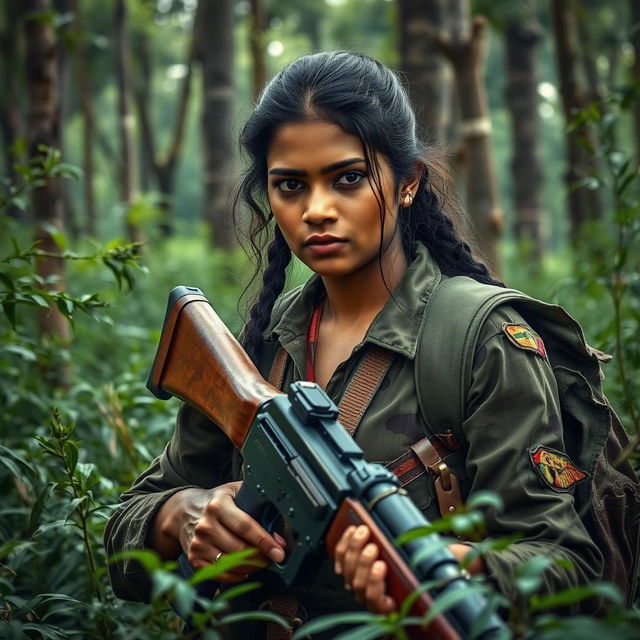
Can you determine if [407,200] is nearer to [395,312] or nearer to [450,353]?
[395,312]

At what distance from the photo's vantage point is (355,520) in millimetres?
1949

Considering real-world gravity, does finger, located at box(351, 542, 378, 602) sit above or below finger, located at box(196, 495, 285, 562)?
above

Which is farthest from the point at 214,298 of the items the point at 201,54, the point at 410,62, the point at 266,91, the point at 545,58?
the point at 545,58

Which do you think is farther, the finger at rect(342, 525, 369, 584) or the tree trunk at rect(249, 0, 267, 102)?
the tree trunk at rect(249, 0, 267, 102)

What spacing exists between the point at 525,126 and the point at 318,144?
10300mm

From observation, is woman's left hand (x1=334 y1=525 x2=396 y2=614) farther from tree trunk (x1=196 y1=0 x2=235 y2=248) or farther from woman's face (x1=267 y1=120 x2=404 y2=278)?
tree trunk (x1=196 y1=0 x2=235 y2=248)

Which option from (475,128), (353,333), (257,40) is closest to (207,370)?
(353,333)

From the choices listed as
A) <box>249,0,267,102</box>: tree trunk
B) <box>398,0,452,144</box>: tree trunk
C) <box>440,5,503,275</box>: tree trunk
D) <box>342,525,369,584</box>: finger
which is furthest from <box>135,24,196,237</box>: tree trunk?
<box>342,525,369,584</box>: finger

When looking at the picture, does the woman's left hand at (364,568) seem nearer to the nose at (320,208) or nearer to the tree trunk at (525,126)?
the nose at (320,208)

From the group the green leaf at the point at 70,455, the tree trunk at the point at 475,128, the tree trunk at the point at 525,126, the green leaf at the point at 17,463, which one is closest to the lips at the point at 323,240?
the green leaf at the point at 70,455

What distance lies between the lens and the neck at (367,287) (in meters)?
2.70

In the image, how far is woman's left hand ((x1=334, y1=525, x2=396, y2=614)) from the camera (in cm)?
182

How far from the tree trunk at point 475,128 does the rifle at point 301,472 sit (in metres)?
3.95

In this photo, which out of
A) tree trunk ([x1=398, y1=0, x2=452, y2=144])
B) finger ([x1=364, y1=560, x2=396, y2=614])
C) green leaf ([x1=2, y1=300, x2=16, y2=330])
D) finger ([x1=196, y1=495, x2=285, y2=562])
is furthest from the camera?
tree trunk ([x1=398, y1=0, x2=452, y2=144])
